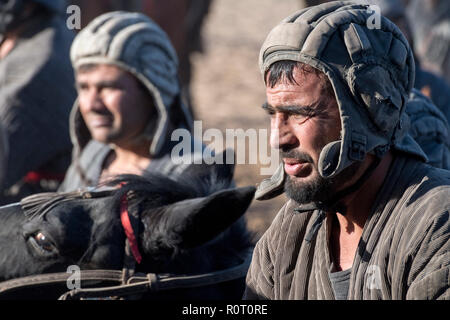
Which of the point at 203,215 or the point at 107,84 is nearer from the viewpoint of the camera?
the point at 203,215

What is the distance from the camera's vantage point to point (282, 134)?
2838mm

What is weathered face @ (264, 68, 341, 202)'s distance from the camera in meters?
2.80

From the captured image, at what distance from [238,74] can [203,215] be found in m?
13.1

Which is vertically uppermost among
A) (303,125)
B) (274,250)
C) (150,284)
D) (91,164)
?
(303,125)

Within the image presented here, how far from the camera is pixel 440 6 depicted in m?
10.4

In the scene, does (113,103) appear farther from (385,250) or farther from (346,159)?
(385,250)

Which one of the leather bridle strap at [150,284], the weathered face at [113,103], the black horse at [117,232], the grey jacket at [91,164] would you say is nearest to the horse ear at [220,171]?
the black horse at [117,232]

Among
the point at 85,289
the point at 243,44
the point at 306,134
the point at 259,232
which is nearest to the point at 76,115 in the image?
the point at 259,232

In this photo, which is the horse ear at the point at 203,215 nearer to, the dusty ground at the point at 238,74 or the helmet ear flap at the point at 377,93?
the helmet ear flap at the point at 377,93

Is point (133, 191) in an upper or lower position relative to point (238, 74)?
upper

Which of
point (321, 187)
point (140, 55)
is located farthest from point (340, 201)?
point (140, 55)

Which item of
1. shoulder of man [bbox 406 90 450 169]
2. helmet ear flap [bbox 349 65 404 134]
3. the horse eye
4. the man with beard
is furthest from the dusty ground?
helmet ear flap [bbox 349 65 404 134]

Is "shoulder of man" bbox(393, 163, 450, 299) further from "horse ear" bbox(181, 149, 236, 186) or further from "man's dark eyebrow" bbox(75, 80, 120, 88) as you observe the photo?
"man's dark eyebrow" bbox(75, 80, 120, 88)
